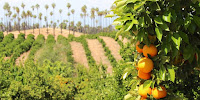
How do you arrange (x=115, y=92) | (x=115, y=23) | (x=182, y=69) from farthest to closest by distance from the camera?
(x=115, y=92)
(x=182, y=69)
(x=115, y=23)

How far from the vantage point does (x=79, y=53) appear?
37.8m

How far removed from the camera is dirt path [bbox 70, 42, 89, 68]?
3522cm

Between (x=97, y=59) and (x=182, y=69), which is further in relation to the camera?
(x=97, y=59)

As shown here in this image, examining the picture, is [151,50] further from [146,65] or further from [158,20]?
[158,20]

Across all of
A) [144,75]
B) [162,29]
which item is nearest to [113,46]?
[144,75]

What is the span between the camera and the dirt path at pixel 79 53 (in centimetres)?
3522

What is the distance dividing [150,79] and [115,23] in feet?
2.13

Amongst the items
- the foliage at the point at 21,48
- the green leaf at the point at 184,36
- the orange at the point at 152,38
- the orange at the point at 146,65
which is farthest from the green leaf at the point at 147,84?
the foliage at the point at 21,48

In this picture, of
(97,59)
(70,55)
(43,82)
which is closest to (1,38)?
(70,55)

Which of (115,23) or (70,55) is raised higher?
(115,23)

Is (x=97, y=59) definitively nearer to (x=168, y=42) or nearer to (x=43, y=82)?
(x=43, y=82)

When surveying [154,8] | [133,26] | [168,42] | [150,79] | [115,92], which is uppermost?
[154,8]

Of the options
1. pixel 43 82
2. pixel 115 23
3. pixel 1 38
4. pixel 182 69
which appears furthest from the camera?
pixel 1 38

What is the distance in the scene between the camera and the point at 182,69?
2.35 m
